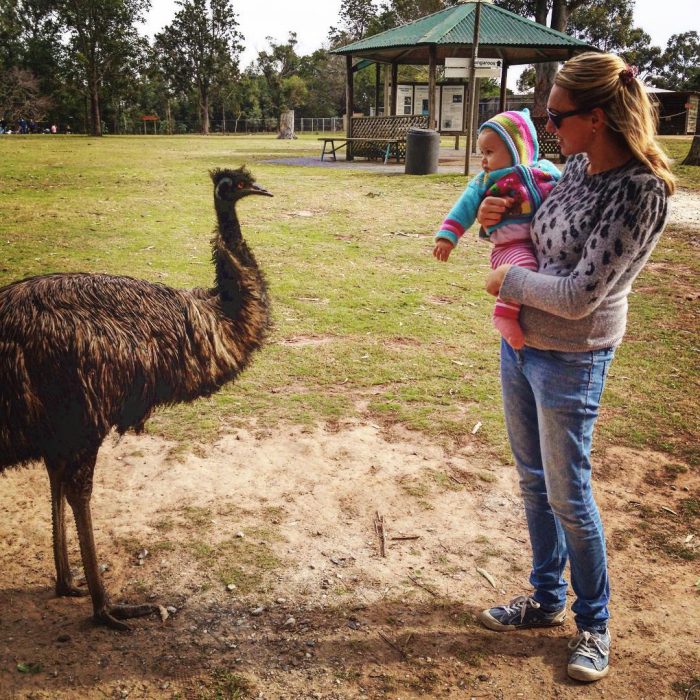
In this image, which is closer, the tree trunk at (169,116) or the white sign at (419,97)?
the white sign at (419,97)

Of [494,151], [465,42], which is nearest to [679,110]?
[465,42]

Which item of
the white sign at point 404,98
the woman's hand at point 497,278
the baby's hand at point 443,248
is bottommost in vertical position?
the woman's hand at point 497,278

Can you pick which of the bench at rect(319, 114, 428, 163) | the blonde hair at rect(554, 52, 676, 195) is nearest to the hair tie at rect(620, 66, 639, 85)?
the blonde hair at rect(554, 52, 676, 195)

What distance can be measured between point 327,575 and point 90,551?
3.73ft

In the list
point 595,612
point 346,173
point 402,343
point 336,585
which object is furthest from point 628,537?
point 346,173

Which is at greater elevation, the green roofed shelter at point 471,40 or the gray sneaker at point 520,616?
the green roofed shelter at point 471,40

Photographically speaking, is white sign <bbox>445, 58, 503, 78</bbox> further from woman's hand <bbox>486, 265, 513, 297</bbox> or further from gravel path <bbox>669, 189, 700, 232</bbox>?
woman's hand <bbox>486, 265, 513, 297</bbox>

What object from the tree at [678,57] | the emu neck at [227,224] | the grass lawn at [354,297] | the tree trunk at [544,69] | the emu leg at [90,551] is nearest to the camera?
the emu leg at [90,551]

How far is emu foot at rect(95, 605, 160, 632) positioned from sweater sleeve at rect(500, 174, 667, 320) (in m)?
2.20

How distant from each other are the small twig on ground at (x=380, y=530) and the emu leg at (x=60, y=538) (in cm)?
148

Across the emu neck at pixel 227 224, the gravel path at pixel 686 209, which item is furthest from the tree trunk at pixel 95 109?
the emu neck at pixel 227 224

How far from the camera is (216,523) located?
390 centimetres

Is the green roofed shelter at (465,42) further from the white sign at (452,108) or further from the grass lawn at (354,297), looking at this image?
the grass lawn at (354,297)

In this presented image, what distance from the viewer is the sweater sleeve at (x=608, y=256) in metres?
2.21
